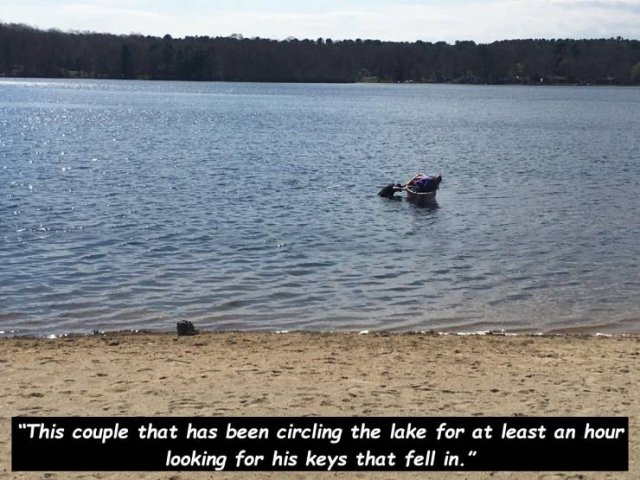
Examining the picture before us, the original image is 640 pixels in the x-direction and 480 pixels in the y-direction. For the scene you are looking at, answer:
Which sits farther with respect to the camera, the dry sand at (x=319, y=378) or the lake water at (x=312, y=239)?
the lake water at (x=312, y=239)

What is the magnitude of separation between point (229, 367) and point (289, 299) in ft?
16.4

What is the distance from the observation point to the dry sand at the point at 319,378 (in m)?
8.05

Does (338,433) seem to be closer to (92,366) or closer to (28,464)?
(28,464)

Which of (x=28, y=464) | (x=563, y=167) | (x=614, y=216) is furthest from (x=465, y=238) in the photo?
(x=563, y=167)
